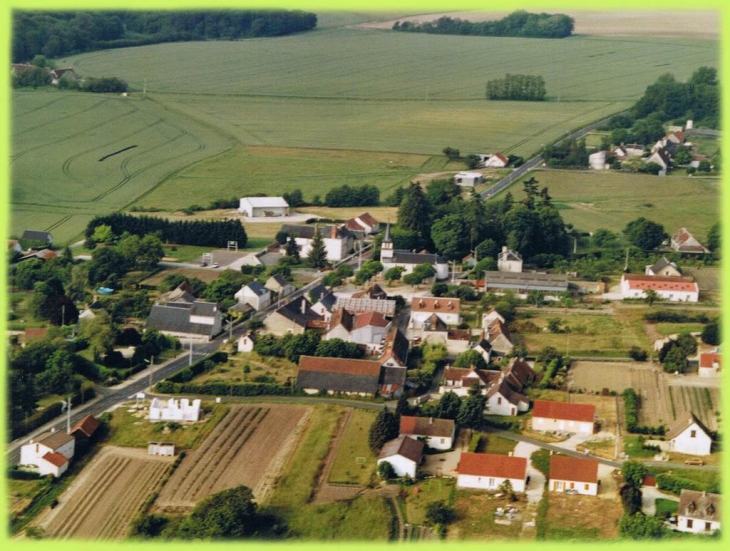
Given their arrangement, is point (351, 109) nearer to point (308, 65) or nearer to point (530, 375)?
point (308, 65)

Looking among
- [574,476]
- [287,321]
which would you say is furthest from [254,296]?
[574,476]

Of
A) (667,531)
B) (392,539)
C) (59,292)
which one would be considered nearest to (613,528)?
(667,531)

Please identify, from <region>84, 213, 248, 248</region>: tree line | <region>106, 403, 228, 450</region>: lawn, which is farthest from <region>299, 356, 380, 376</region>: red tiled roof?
<region>84, 213, 248, 248</region>: tree line

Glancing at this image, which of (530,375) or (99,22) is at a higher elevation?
(99,22)

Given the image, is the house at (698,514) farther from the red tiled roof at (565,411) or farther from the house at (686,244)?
the house at (686,244)

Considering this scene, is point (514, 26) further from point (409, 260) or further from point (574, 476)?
point (574, 476)

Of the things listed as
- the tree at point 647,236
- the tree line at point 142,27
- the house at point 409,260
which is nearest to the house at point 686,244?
the tree at point 647,236
